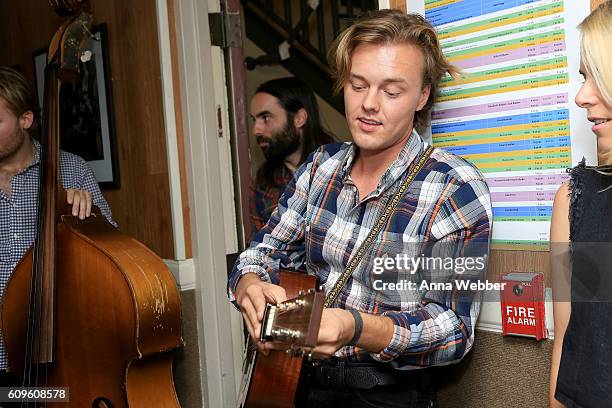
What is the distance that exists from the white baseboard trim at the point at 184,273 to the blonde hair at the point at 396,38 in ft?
4.05

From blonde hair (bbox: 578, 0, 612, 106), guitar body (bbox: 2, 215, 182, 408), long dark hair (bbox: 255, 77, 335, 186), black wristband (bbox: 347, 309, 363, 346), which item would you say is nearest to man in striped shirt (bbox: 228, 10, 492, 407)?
black wristband (bbox: 347, 309, 363, 346)

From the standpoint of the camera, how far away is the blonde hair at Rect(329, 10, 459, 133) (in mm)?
1449

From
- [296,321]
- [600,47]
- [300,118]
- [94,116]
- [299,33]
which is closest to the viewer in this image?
[600,47]

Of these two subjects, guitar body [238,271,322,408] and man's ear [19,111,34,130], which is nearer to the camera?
guitar body [238,271,322,408]

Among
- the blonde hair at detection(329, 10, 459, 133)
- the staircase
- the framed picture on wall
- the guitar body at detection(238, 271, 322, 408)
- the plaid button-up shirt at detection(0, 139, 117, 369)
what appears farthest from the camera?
the staircase

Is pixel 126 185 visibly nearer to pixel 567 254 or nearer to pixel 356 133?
pixel 356 133

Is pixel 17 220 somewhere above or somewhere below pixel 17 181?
below

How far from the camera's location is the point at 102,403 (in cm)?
202

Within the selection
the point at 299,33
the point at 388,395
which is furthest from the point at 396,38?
the point at 299,33

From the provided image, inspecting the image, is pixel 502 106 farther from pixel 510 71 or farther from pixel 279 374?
pixel 279 374

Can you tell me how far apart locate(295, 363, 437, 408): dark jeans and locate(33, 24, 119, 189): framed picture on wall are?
1.69 metres

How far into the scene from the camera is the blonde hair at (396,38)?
1.45 metres

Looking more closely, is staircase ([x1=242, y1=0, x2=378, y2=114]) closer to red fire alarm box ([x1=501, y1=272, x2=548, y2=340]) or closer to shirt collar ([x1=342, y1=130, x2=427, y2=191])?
shirt collar ([x1=342, y1=130, x2=427, y2=191])

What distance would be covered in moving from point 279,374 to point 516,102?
85cm
